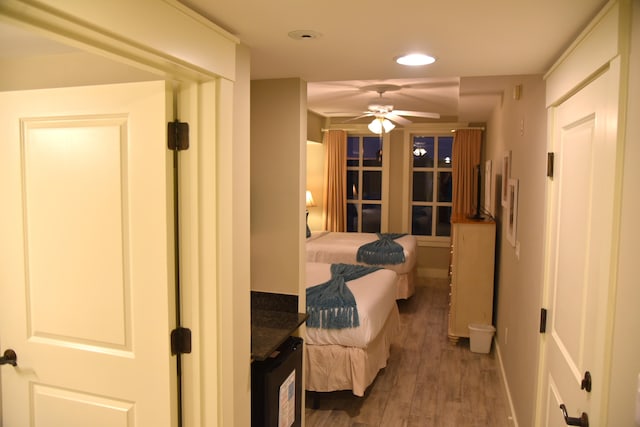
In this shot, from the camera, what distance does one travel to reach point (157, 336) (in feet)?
5.76

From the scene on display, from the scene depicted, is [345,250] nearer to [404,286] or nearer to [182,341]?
[404,286]

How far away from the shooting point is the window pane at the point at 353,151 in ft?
27.3

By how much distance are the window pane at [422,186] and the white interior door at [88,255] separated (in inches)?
268

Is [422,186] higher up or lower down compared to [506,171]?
lower down

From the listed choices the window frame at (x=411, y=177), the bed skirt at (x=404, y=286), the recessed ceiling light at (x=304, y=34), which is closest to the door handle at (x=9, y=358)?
the recessed ceiling light at (x=304, y=34)

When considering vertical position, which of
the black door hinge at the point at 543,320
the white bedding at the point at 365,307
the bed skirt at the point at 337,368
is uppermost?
the black door hinge at the point at 543,320

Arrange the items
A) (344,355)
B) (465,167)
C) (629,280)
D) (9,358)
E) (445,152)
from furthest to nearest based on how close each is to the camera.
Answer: (445,152), (465,167), (344,355), (9,358), (629,280)

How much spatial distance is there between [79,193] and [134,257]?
13.0 inches

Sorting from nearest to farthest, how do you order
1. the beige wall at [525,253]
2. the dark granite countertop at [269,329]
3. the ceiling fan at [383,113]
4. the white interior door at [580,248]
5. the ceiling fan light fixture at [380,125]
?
the white interior door at [580,248], the dark granite countertop at [269,329], the beige wall at [525,253], the ceiling fan at [383,113], the ceiling fan light fixture at [380,125]

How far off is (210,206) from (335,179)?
21.2ft

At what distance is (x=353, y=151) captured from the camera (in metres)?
8.35

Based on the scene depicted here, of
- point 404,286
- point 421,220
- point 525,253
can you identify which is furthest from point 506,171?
point 421,220

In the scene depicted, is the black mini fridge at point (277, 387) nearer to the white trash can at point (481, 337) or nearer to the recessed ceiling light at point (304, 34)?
the recessed ceiling light at point (304, 34)

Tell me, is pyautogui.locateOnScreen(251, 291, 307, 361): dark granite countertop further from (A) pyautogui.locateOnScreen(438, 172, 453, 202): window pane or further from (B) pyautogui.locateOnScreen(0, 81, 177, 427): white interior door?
(A) pyautogui.locateOnScreen(438, 172, 453, 202): window pane
